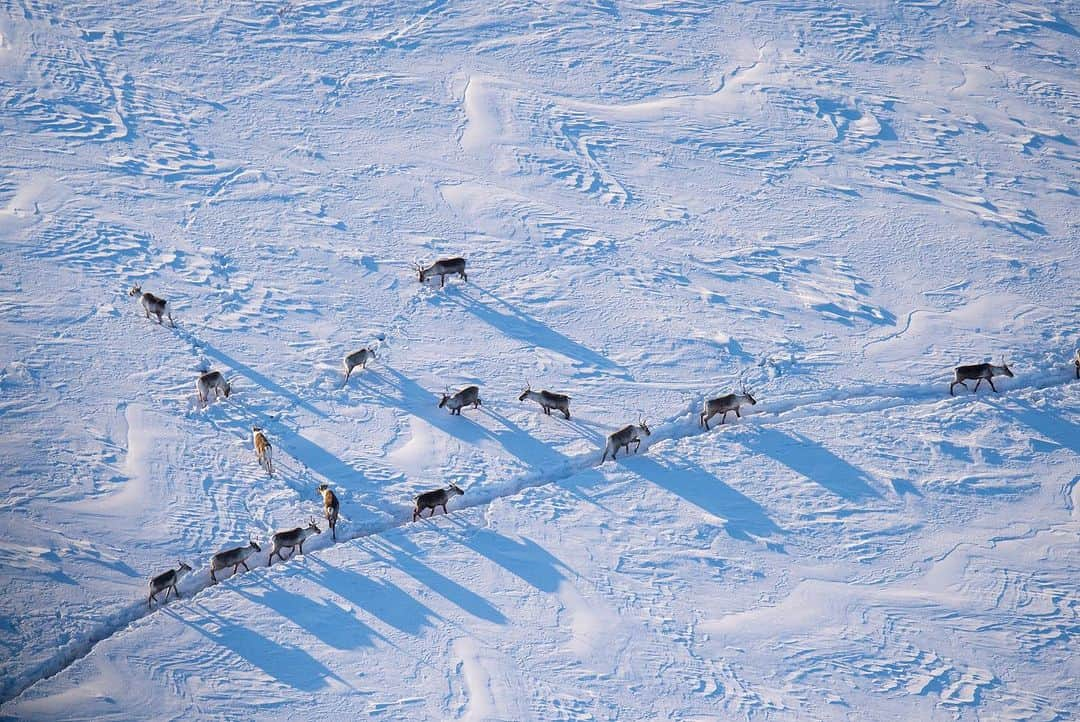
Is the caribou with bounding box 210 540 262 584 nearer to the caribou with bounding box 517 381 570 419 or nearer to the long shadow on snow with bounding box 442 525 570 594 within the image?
the long shadow on snow with bounding box 442 525 570 594

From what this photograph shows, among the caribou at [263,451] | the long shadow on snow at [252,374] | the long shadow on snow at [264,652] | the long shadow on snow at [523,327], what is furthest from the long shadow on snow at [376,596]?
the long shadow on snow at [523,327]

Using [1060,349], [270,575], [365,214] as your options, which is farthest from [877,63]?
[270,575]

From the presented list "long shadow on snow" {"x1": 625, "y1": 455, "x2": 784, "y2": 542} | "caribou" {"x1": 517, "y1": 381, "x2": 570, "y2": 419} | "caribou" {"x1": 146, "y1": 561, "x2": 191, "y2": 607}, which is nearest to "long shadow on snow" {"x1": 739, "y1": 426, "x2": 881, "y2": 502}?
"long shadow on snow" {"x1": 625, "y1": 455, "x2": 784, "y2": 542}

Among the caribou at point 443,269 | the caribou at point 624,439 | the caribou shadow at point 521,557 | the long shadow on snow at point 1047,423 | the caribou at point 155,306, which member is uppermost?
the caribou at point 155,306

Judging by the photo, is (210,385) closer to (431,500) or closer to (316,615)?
(431,500)

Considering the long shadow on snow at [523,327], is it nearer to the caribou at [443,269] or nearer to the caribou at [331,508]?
the caribou at [443,269]
